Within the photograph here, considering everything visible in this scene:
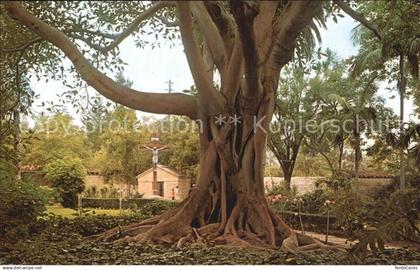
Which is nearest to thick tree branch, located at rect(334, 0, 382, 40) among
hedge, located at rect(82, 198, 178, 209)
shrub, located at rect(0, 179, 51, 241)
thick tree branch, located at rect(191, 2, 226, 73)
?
thick tree branch, located at rect(191, 2, 226, 73)

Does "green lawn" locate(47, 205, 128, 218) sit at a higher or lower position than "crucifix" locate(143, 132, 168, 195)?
lower

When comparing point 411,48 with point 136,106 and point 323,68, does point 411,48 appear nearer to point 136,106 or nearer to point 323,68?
point 323,68

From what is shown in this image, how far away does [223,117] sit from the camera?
337 centimetres

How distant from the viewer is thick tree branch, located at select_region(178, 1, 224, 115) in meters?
2.97

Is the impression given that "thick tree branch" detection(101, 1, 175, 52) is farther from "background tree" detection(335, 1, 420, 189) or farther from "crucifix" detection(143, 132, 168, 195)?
"background tree" detection(335, 1, 420, 189)

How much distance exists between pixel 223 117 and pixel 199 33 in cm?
62

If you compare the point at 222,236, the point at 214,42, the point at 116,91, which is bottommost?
the point at 222,236

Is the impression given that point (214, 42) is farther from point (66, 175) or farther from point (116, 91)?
point (66, 175)

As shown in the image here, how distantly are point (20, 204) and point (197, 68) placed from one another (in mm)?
1445

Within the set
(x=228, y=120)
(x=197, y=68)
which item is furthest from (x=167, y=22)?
(x=228, y=120)

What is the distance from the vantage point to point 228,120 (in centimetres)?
335

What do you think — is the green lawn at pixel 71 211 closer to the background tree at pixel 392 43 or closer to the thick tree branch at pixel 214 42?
the thick tree branch at pixel 214 42

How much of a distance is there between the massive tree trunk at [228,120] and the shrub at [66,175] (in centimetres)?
39

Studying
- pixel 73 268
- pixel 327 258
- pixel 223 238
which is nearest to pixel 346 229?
pixel 327 258
